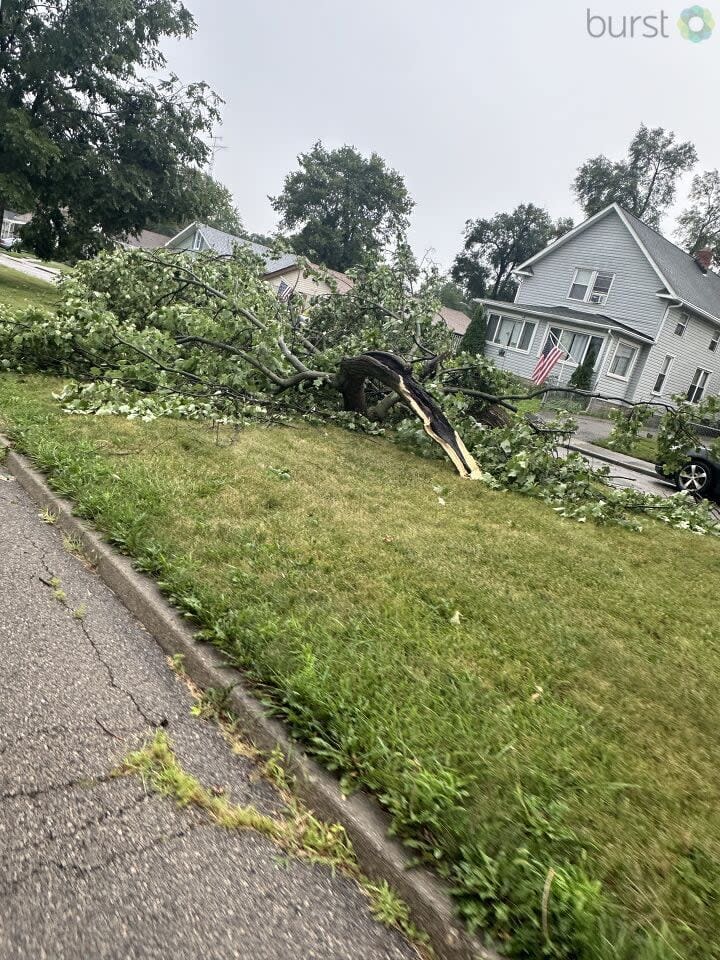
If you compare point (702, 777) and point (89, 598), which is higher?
point (702, 777)

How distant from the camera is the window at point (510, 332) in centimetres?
3044

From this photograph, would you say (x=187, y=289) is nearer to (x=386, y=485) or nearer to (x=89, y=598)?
(x=386, y=485)

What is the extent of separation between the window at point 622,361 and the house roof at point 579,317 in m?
0.58

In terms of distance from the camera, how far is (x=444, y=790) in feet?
6.63

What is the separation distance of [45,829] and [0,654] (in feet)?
3.33

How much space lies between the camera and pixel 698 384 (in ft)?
99.8

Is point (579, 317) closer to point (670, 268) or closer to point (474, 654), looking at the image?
point (670, 268)

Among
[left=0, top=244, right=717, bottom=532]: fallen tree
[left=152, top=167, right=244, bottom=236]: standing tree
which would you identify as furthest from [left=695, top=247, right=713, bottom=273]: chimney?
[left=0, top=244, right=717, bottom=532]: fallen tree

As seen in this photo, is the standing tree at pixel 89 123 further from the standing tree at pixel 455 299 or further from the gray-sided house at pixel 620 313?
the standing tree at pixel 455 299

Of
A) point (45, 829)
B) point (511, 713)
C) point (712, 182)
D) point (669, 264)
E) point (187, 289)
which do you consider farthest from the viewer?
point (712, 182)

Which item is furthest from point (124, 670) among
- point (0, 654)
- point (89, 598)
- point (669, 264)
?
point (669, 264)

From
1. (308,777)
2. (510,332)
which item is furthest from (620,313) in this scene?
(308,777)

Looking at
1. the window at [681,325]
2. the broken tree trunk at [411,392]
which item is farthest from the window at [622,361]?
the broken tree trunk at [411,392]

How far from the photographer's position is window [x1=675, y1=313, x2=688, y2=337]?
2767cm
